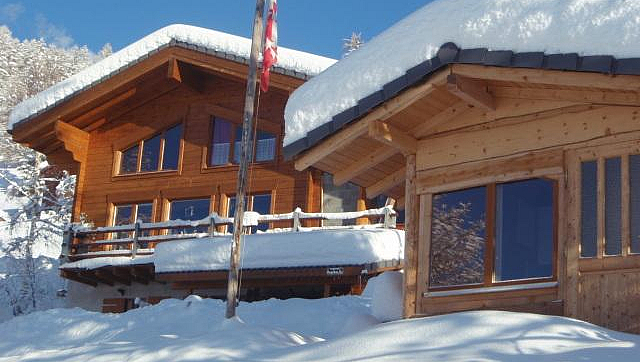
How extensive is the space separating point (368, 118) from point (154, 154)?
1432 cm

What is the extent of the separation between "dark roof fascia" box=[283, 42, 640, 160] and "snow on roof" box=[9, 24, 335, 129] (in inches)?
399

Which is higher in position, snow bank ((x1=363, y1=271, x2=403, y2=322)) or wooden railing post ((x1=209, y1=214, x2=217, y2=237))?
wooden railing post ((x1=209, y1=214, x2=217, y2=237))

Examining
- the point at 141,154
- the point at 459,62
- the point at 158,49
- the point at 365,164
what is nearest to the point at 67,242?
the point at 141,154

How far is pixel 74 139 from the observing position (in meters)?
25.1

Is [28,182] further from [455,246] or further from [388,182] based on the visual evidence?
[455,246]

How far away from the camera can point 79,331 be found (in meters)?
16.5

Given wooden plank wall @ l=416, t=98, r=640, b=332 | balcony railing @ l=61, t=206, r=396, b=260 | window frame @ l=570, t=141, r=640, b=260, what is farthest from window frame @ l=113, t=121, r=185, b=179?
window frame @ l=570, t=141, r=640, b=260

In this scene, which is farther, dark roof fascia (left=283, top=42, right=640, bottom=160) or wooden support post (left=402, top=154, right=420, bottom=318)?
wooden support post (left=402, top=154, right=420, bottom=318)

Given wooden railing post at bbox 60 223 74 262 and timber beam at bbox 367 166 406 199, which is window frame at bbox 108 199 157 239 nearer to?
wooden railing post at bbox 60 223 74 262

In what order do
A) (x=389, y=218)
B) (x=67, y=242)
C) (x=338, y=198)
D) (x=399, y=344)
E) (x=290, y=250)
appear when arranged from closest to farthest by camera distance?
1. (x=399, y=344)
2. (x=290, y=250)
3. (x=389, y=218)
4. (x=338, y=198)
5. (x=67, y=242)

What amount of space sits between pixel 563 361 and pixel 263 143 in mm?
15713

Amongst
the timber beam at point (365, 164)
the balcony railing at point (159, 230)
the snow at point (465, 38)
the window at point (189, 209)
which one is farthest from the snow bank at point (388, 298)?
the window at point (189, 209)

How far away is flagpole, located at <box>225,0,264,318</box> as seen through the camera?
1270cm

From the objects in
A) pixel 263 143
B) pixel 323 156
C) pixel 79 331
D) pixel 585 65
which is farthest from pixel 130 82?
pixel 585 65
